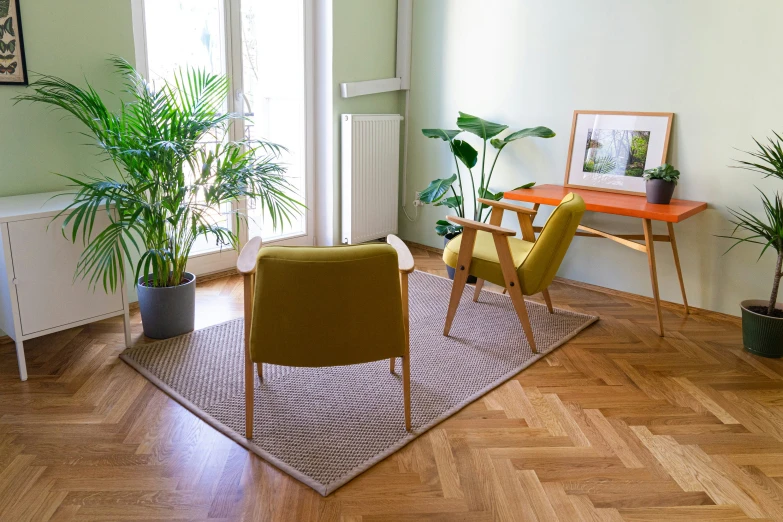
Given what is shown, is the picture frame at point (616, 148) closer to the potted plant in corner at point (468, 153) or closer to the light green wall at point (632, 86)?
the light green wall at point (632, 86)

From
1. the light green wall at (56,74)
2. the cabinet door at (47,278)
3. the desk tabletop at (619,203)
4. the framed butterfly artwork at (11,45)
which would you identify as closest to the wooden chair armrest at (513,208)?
the desk tabletop at (619,203)

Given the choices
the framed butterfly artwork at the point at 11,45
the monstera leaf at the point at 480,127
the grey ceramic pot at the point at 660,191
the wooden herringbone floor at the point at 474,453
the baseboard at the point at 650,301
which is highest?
Answer: the framed butterfly artwork at the point at 11,45

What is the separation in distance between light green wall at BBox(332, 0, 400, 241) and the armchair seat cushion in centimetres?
154

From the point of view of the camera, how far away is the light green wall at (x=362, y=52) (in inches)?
171

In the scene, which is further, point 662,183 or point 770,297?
point 662,183

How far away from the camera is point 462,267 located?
3.16 m

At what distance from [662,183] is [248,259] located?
226 cm

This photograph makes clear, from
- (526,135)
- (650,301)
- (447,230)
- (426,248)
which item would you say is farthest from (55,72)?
(650,301)

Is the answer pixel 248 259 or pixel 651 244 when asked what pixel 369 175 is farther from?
pixel 248 259

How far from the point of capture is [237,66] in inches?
153

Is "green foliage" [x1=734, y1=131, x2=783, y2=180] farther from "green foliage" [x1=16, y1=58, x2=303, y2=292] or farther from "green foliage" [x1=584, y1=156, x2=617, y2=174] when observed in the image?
"green foliage" [x1=16, y1=58, x2=303, y2=292]

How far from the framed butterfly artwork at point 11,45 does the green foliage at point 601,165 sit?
3.10 m

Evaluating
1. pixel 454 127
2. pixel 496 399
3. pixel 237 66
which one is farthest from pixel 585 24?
pixel 496 399

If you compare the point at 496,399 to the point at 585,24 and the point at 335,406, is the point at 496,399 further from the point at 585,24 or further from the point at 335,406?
the point at 585,24
